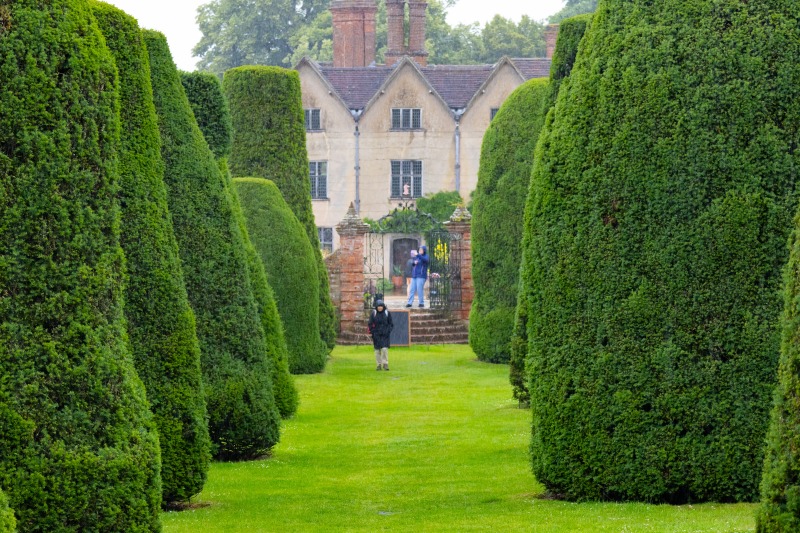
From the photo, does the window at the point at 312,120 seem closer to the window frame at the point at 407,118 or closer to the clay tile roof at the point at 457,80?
the window frame at the point at 407,118

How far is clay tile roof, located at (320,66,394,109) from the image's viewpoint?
179ft

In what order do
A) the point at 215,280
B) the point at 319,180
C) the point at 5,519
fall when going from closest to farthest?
the point at 5,519 < the point at 215,280 < the point at 319,180

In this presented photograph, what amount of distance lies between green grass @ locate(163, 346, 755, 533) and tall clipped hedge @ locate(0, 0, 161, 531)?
7.94 ft

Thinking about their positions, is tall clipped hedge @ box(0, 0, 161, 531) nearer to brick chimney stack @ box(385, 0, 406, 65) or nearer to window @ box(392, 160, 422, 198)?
window @ box(392, 160, 422, 198)

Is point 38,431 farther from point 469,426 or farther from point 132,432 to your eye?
point 469,426

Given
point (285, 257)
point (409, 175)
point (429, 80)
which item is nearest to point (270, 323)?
point (285, 257)

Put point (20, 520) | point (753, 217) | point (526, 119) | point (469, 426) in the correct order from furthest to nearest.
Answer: point (526, 119) → point (469, 426) → point (753, 217) → point (20, 520)

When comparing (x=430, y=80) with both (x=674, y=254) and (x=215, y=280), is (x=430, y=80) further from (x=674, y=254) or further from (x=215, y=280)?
(x=674, y=254)

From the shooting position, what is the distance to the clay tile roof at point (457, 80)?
54.7m

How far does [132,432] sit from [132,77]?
3745 millimetres

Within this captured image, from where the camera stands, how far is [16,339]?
8.33 metres

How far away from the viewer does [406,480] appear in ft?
44.8

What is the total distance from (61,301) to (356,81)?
156ft

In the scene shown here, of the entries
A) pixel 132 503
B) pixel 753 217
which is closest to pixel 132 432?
pixel 132 503
